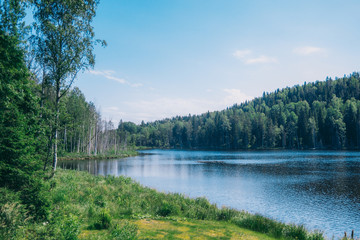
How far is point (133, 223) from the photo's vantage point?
435 inches

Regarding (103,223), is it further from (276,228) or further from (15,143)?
(276,228)

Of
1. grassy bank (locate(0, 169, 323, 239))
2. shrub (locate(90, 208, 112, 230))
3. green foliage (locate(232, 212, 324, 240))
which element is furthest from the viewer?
green foliage (locate(232, 212, 324, 240))

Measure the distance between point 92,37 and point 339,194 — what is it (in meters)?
29.2

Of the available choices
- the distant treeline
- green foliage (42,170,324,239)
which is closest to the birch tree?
green foliage (42,170,324,239)

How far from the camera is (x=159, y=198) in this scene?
1811 cm

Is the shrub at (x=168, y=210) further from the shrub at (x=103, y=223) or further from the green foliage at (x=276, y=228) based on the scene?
the shrub at (x=103, y=223)

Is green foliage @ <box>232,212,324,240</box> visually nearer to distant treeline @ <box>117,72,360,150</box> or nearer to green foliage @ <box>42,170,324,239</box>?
green foliage @ <box>42,170,324,239</box>

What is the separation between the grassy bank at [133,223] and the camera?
752 cm

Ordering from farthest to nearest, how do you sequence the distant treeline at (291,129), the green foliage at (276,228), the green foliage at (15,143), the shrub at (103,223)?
the distant treeline at (291,129) < the green foliage at (276,228) < the shrub at (103,223) < the green foliage at (15,143)

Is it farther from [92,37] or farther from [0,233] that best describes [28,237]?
[92,37]

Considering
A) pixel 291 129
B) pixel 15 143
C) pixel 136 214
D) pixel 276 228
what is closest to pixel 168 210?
pixel 136 214

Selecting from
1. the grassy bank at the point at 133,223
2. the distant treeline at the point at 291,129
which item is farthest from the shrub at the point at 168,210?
the distant treeline at the point at 291,129

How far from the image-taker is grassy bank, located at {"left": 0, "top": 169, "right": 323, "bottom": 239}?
296 inches

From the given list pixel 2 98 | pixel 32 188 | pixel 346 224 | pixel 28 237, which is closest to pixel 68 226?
pixel 28 237
